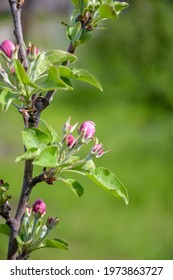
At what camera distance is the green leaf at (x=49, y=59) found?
4.24ft

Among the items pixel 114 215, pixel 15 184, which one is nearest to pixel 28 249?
pixel 114 215

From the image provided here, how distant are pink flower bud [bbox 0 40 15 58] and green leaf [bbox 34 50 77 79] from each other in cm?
5

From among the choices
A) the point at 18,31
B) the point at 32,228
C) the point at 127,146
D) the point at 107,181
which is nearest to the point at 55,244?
the point at 32,228

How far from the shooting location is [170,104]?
6789mm

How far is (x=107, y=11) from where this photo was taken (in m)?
1.35

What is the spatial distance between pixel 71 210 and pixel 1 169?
126 cm

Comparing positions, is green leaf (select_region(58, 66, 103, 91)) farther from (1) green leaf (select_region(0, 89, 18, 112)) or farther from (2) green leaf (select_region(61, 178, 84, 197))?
(2) green leaf (select_region(61, 178, 84, 197))

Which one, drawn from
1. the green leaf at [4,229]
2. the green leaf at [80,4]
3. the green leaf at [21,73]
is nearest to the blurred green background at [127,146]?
the green leaf at [4,229]

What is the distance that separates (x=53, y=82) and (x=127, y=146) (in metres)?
6.29

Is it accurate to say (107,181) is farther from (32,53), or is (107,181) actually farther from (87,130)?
(32,53)

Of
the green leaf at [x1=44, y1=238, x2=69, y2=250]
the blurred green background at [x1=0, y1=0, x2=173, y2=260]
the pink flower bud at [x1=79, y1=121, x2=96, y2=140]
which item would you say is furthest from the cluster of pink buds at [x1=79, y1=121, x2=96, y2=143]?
the blurred green background at [x1=0, y1=0, x2=173, y2=260]

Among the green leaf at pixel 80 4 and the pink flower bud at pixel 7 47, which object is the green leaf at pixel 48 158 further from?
the green leaf at pixel 80 4

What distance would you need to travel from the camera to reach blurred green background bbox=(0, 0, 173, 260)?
5539 mm

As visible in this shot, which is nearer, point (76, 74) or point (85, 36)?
point (76, 74)
